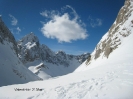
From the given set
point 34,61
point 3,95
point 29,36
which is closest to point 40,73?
point 34,61

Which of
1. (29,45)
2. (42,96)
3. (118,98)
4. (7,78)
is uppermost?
(29,45)

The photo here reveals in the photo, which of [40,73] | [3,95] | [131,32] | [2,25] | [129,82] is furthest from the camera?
[40,73]

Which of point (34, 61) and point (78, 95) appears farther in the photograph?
point (34, 61)

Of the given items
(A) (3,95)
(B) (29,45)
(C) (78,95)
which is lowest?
(C) (78,95)

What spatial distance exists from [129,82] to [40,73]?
122986 mm

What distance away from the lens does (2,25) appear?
61.0 m

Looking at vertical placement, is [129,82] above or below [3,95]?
below

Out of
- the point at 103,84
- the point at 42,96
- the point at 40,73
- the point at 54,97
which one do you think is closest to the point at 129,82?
the point at 103,84

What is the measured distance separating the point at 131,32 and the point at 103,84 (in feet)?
84.4

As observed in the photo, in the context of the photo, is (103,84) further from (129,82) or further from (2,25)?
(2,25)

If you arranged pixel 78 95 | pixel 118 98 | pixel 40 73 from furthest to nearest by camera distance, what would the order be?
1. pixel 40 73
2. pixel 78 95
3. pixel 118 98

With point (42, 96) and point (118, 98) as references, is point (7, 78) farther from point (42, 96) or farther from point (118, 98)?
point (118, 98)

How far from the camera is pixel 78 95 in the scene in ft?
32.8

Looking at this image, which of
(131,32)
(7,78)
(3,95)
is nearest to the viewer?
(3,95)
